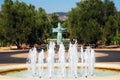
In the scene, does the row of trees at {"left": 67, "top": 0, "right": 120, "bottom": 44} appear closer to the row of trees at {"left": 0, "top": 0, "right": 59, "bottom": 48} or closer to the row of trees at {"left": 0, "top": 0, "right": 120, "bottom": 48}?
the row of trees at {"left": 0, "top": 0, "right": 120, "bottom": 48}

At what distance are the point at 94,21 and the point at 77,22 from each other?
11.6 feet

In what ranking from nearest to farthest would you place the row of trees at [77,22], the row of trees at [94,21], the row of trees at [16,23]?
the row of trees at [16,23] → the row of trees at [77,22] → the row of trees at [94,21]

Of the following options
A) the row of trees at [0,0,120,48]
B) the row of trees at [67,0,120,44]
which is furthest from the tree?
the row of trees at [67,0,120,44]

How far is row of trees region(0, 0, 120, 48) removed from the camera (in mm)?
59531

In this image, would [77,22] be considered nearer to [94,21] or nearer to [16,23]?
[94,21]

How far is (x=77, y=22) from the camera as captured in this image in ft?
205

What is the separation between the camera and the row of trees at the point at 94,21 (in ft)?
199

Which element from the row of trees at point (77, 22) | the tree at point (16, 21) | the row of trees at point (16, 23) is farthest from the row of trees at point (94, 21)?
the tree at point (16, 21)

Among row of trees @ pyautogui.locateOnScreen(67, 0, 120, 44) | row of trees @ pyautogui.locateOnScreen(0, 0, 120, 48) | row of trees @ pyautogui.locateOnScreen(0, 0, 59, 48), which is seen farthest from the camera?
row of trees @ pyautogui.locateOnScreen(67, 0, 120, 44)

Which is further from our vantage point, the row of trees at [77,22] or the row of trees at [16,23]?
the row of trees at [77,22]

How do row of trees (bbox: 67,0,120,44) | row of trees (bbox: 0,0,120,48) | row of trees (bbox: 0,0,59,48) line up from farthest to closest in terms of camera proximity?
1. row of trees (bbox: 67,0,120,44)
2. row of trees (bbox: 0,0,120,48)
3. row of trees (bbox: 0,0,59,48)


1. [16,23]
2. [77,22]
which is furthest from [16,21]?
[77,22]

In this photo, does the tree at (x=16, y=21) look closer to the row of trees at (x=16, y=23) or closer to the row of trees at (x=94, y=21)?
the row of trees at (x=16, y=23)

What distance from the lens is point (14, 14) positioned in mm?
60594
